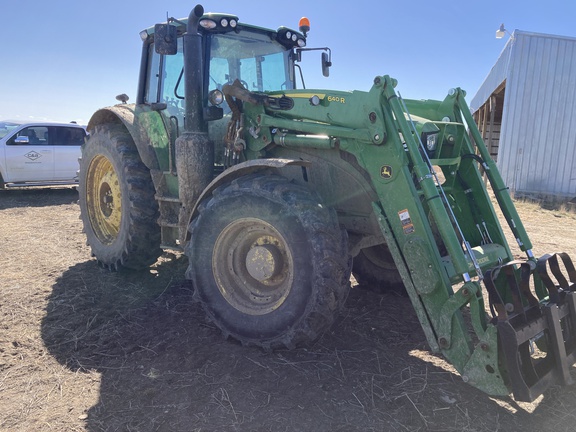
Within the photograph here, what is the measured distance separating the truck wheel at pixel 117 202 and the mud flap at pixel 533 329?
3.31 metres

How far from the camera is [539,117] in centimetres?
1337

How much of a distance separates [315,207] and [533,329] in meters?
1.48

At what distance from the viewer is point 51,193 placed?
12117 mm

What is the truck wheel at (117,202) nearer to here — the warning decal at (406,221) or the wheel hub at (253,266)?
the wheel hub at (253,266)

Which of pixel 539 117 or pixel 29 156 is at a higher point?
pixel 539 117

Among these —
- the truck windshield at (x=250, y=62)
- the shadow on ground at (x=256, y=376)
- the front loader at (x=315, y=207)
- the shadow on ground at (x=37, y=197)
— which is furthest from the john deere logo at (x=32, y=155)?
the truck windshield at (x=250, y=62)

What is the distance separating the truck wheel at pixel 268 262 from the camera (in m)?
3.14

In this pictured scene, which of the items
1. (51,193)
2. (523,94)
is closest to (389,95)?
(51,193)

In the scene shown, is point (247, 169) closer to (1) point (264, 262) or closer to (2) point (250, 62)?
(1) point (264, 262)

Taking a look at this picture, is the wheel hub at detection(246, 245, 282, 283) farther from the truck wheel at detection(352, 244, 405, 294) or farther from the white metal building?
the white metal building

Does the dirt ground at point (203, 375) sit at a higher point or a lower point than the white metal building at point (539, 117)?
lower

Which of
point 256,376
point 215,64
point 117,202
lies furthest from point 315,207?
point 117,202

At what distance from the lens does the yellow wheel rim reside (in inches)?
215

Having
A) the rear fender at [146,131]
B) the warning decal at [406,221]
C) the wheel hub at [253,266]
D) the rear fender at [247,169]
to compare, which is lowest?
the wheel hub at [253,266]
